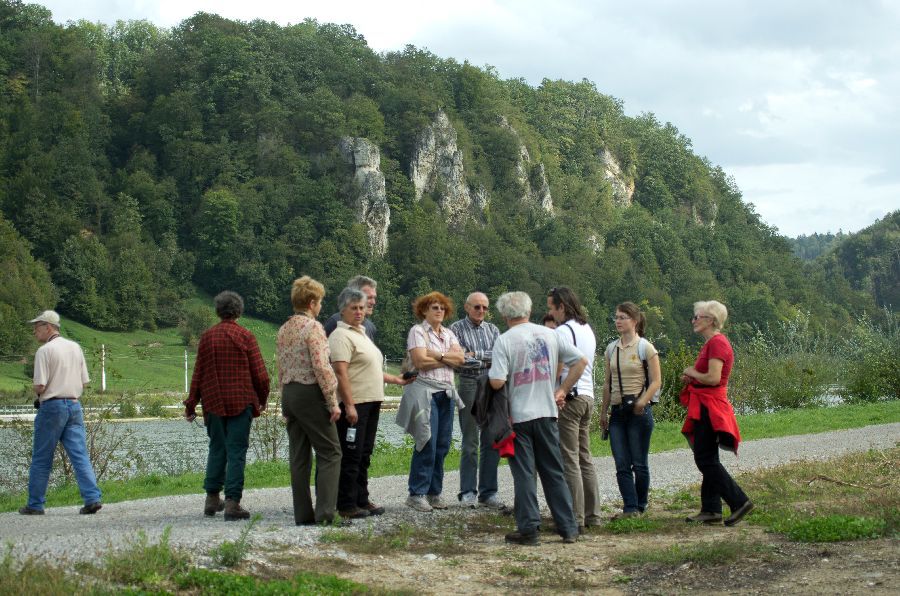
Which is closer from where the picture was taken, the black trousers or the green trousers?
the green trousers

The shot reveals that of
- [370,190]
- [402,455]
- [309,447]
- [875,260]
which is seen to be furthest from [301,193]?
[309,447]

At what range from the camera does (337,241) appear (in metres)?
114

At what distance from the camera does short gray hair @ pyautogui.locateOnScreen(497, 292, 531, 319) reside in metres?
9.46

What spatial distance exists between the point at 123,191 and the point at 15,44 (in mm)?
19469

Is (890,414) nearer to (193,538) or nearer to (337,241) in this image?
(193,538)

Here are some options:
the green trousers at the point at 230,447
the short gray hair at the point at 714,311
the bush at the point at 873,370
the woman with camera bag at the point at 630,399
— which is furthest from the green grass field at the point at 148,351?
the short gray hair at the point at 714,311

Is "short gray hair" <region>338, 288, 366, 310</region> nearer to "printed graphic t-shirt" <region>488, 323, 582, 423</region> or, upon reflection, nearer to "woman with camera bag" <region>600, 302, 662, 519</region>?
"printed graphic t-shirt" <region>488, 323, 582, 423</region>

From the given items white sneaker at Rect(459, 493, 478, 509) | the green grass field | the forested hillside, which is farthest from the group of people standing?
the forested hillside

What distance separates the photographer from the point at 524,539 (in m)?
9.44

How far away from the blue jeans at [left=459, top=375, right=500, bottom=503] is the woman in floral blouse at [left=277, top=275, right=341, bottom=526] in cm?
164

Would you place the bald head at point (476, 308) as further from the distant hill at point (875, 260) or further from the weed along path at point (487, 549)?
the distant hill at point (875, 260)

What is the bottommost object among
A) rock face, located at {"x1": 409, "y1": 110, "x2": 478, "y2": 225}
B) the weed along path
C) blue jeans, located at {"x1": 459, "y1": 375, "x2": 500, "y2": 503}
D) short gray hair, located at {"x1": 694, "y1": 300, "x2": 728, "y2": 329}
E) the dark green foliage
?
the weed along path

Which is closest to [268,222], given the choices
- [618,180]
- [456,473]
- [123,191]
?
[123,191]

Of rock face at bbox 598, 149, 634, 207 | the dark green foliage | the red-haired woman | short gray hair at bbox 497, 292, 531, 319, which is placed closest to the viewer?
short gray hair at bbox 497, 292, 531, 319
